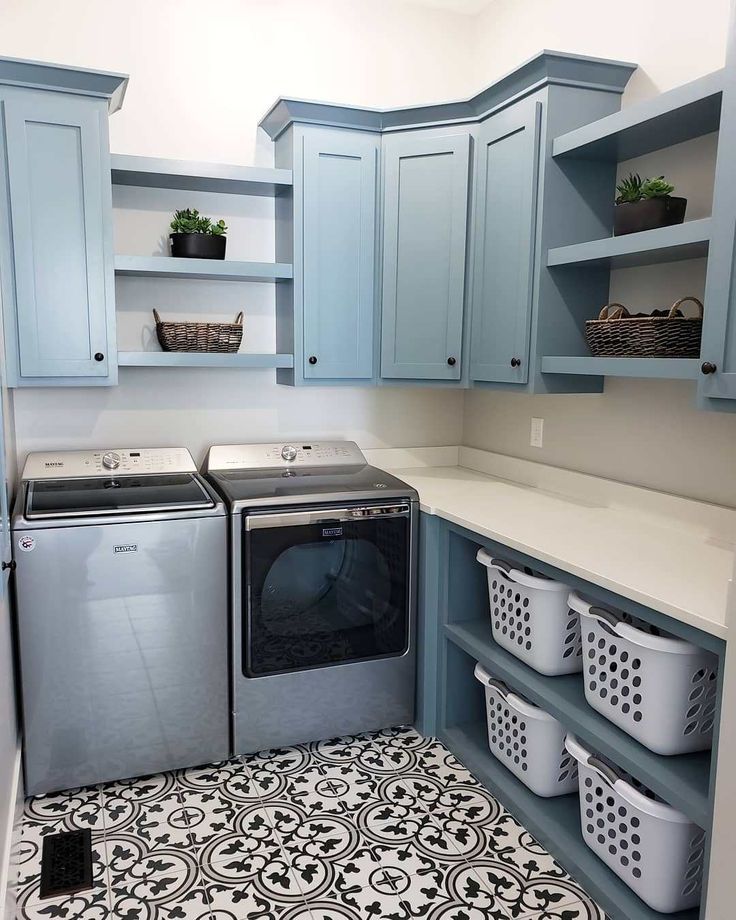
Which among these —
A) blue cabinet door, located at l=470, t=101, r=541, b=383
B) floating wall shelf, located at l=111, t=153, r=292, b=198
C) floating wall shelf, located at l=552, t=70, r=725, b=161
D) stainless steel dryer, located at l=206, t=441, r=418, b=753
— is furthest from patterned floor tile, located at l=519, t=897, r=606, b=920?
floating wall shelf, located at l=111, t=153, r=292, b=198

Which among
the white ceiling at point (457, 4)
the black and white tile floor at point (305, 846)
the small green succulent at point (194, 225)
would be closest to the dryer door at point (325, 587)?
the black and white tile floor at point (305, 846)

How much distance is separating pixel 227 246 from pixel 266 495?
3.73 ft

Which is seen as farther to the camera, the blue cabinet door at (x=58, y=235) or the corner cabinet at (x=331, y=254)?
the corner cabinet at (x=331, y=254)

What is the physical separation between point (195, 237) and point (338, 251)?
0.54 metres

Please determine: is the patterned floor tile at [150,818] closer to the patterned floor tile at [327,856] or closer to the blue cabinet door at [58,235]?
the patterned floor tile at [327,856]

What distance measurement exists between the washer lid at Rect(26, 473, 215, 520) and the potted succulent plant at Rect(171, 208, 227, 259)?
0.84 metres

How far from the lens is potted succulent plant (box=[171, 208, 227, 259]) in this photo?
2.81m

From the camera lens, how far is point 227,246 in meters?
3.09

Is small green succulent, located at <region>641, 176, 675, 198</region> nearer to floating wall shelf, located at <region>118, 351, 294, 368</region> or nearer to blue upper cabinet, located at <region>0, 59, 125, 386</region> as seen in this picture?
floating wall shelf, located at <region>118, 351, 294, 368</region>

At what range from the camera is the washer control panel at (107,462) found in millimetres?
2777

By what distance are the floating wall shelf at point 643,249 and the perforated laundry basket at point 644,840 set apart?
4.46 feet

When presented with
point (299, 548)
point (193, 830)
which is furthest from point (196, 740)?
point (299, 548)

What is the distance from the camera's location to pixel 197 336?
2832 millimetres

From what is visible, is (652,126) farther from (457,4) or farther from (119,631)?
(119,631)
